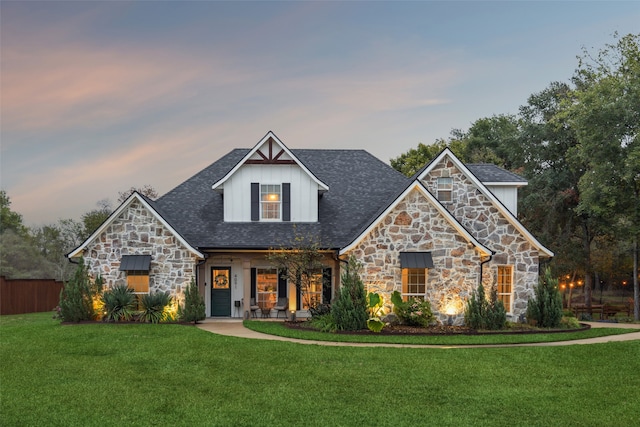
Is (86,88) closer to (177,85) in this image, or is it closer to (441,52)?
(177,85)

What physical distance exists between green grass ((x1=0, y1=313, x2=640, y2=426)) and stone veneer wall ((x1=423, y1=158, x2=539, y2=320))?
542 cm

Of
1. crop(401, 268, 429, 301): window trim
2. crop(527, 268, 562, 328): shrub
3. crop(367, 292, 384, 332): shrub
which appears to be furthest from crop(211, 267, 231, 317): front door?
crop(527, 268, 562, 328): shrub

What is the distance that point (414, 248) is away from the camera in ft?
61.7

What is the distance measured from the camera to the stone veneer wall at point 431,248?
61.5 feet

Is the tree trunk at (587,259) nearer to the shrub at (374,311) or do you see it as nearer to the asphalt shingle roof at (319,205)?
the asphalt shingle roof at (319,205)

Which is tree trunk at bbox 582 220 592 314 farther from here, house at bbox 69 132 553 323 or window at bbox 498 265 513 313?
window at bbox 498 265 513 313

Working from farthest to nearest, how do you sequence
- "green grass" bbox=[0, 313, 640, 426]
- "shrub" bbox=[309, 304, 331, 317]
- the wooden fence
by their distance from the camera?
the wooden fence, "shrub" bbox=[309, 304, 331, 317], "green grass" bbox=[0, 313, 640, 426]

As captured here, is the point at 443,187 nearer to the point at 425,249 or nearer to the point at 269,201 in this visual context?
the point at 425,249

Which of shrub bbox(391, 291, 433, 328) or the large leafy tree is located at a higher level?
the large leafy tree

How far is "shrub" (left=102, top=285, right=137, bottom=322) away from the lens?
1872 cm

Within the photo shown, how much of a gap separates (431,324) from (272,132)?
980cm

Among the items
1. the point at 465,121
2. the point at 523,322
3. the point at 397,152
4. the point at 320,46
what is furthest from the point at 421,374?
the point at 465,121

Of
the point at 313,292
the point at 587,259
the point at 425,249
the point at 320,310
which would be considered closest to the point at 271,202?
the point at 313,292

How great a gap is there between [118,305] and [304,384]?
10850 millimetres
